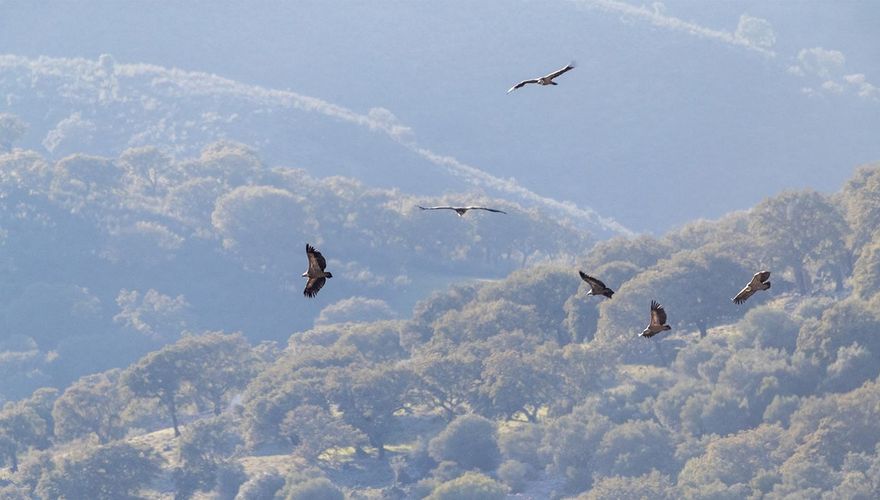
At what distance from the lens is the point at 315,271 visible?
116 feet

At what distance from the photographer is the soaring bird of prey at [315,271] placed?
3466 cm

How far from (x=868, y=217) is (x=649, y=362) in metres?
21.3

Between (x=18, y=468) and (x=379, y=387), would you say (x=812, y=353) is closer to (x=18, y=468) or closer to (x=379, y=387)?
(x=379, y=387)

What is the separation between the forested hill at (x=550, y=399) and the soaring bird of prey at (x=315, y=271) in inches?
3485

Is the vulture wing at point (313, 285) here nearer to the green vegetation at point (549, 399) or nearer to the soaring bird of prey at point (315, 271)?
the soaring bird of prey at point (315, 271)

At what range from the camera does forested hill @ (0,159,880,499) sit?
132 metres

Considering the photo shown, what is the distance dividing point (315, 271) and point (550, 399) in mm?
115392

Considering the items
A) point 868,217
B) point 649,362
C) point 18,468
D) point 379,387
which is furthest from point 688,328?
point 18,468

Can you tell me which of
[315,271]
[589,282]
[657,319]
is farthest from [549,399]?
[315,271]

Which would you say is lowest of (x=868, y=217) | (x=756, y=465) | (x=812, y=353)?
(x=756, y=465)

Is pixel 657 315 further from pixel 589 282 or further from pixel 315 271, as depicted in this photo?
pixel 315 271

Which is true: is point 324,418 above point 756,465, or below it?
above

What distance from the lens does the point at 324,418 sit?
14575 cm

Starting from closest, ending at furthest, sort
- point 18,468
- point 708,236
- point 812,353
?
point 812,353, point 18,468, point 708,236
